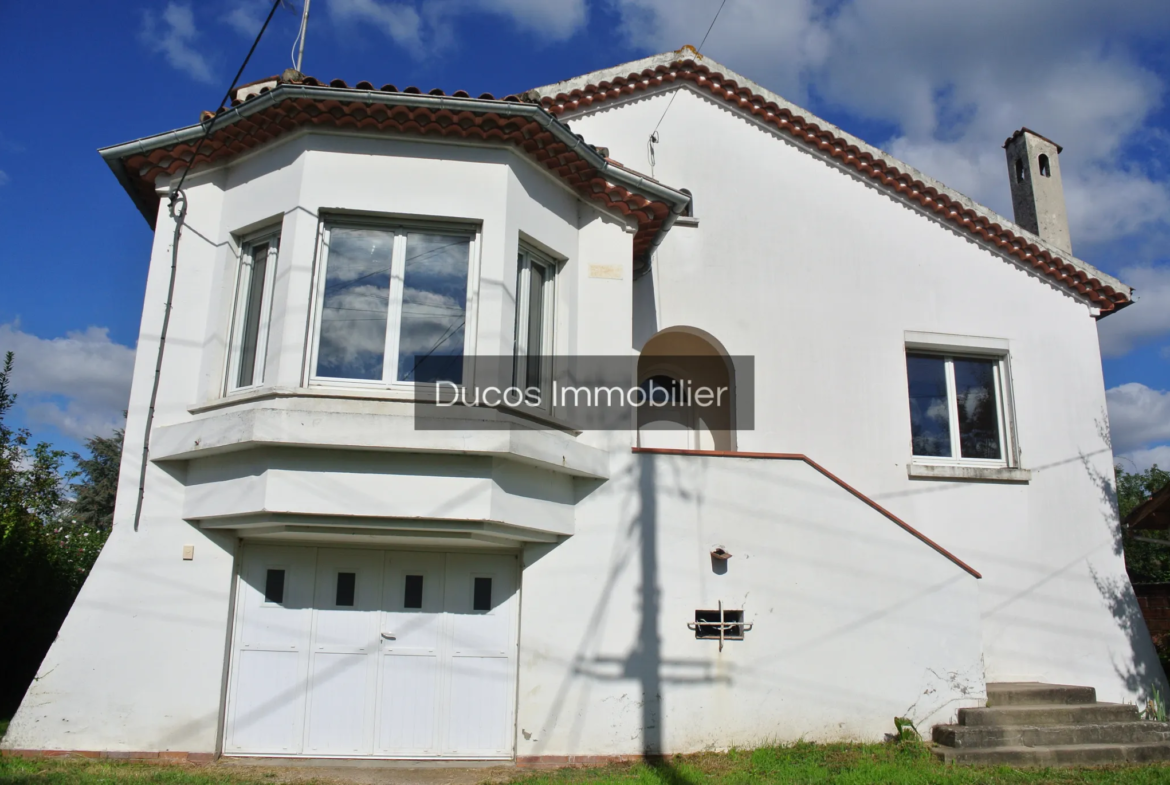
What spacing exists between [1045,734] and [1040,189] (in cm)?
854

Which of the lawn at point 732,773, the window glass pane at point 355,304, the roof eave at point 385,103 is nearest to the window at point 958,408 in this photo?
the lawn at point 732,773

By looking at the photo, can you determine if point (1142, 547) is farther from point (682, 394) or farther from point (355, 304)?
point (355, 304)

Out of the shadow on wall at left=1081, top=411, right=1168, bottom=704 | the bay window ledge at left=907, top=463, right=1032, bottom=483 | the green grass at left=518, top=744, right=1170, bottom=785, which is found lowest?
the green grass at left=518, top=744, right=1170, bottom=785

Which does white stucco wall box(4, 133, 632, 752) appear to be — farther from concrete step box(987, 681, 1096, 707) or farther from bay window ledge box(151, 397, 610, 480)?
concrete step box(987, 681, 1096, 707)

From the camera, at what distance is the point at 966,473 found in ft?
36.3

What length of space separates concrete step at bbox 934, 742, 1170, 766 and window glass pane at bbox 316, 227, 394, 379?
22.0 feet

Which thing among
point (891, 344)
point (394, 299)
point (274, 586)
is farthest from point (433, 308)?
point (891, 344)

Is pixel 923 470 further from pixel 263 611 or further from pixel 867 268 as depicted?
pixel 263 611

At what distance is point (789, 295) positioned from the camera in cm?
1143

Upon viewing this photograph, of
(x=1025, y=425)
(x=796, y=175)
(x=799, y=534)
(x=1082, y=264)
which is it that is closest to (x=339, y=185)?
(x=799, y=534)

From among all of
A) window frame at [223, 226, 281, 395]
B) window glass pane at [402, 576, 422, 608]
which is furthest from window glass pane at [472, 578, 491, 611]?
window frame at [223, 226, 281, 395]

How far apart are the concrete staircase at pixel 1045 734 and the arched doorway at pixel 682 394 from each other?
4.99 metres

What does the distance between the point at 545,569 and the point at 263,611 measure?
108 inches

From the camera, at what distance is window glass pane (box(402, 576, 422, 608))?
7965 mm
